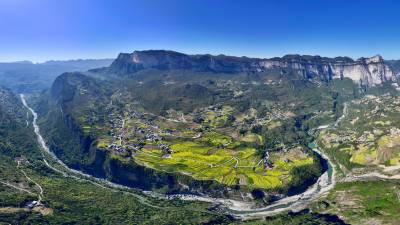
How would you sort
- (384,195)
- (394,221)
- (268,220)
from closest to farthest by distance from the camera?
(394,221), (268,220), (384,195)

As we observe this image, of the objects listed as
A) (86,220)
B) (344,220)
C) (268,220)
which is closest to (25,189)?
(86,220)

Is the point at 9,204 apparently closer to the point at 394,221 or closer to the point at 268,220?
the point at 268,220

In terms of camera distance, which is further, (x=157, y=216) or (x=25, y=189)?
(x=25, y=189)

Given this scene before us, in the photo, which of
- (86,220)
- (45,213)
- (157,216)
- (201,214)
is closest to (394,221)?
(201,214)

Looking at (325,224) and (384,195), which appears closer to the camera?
(325,224)

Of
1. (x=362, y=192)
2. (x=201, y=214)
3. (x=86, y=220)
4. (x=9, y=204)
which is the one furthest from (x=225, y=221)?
(x=9, y=204)

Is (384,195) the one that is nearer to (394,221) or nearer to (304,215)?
(394,221)

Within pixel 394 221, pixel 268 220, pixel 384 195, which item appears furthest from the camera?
pixel 384 195

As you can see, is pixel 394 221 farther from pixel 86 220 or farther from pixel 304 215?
pixel 86 220
